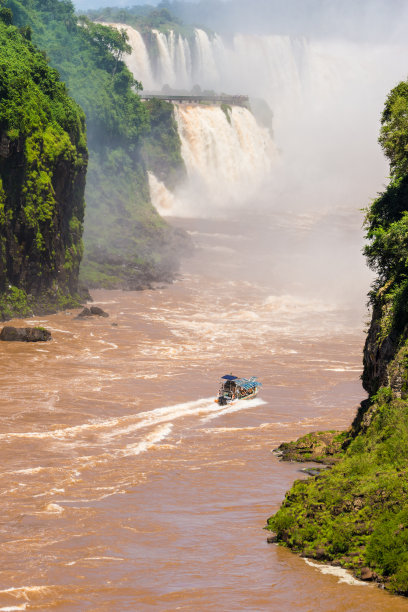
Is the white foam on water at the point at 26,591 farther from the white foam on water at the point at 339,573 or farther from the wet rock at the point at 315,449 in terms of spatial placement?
the wet rock at the point at 315,449

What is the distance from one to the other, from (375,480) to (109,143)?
76.8 meters

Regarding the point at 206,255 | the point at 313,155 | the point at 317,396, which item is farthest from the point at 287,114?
the point at 317,396

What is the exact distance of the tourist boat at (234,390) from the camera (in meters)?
39.7

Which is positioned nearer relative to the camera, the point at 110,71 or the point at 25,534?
the point at 25,534

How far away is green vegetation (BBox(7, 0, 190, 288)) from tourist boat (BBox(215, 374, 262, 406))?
1413 inches

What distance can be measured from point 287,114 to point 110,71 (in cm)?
7724

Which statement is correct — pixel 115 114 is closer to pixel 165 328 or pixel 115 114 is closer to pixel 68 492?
pixel 165 328

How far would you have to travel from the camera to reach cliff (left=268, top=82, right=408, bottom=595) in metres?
18.6

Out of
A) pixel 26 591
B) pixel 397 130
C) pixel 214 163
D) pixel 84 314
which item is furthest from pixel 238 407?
pixel 214 163

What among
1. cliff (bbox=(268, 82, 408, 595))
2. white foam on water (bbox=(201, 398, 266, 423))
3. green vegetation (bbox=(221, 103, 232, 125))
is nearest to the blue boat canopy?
white foam on water (bbox=(201, 398, 266, 423))

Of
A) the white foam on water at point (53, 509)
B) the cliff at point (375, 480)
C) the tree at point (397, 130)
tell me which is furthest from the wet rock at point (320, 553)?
the tree at point (397, 130)

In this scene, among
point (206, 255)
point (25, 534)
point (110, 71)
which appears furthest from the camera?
point (110, 71)

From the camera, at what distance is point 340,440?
98.2 feet

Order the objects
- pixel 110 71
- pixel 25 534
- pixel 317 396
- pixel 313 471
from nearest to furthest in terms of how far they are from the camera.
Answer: pixel 25 534, pixel 313 471, pixel 317 396, pixel 110 71
